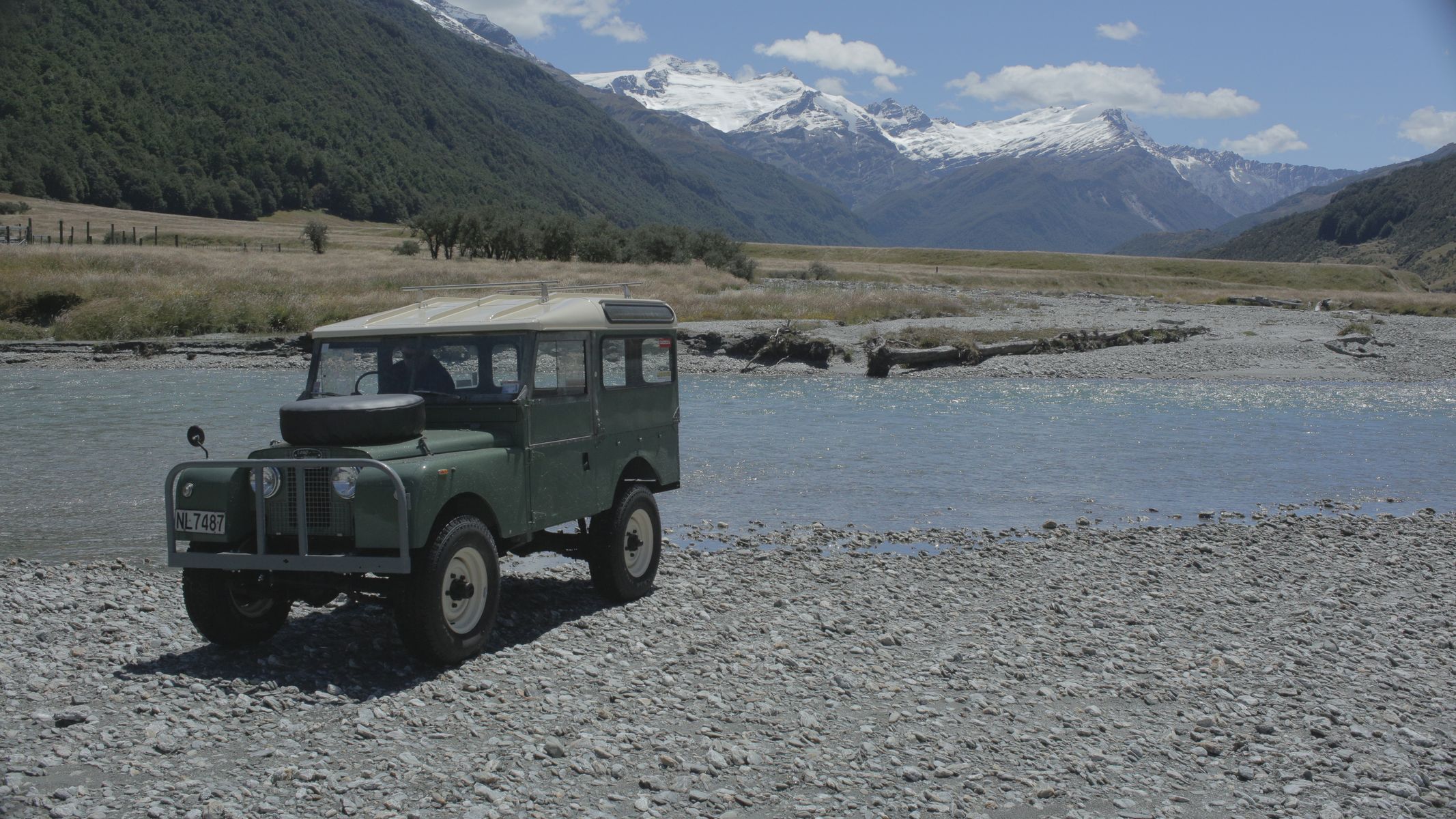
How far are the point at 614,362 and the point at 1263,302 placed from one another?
74.4 metres

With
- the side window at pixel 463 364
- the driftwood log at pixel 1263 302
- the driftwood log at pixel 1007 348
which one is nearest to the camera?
the side window at pixel 463 364

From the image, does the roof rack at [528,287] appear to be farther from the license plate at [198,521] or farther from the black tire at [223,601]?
the black tire at [223,601]

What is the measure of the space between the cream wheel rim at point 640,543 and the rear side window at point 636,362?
1345mm

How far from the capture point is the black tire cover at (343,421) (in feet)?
27.0

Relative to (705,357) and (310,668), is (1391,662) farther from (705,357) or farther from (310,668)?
(705,357)

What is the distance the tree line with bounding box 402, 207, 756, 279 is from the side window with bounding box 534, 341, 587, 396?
76233 mm

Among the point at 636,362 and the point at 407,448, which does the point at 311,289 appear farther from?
the point at 407,448

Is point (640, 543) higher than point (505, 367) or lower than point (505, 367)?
lower

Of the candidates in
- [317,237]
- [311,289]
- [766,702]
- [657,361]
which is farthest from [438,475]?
[317,237]

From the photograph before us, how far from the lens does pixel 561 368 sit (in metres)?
9.88

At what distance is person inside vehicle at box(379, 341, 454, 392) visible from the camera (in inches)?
374

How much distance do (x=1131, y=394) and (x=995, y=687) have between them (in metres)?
29.0

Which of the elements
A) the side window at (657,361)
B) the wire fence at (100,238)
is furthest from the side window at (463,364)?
the wire fence at (100,238)

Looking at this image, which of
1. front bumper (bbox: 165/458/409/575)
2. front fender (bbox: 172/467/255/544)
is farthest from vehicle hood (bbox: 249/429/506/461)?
front fender (bbox: 172/467/255/544)
